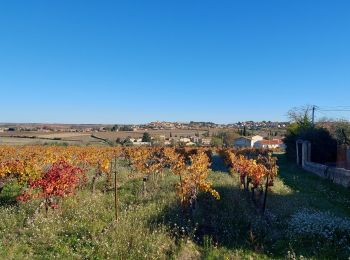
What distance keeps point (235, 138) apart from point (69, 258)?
217ft

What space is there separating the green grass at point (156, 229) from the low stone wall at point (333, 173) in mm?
4045

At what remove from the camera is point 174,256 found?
→ 7.54m

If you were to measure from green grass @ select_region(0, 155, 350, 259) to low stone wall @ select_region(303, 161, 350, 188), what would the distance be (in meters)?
4.05

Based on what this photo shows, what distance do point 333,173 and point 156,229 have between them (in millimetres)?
13357

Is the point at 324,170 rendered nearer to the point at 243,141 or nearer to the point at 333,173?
the point at 333,173

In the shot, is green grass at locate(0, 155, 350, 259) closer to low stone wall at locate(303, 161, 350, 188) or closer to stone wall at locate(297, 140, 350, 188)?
low stone wall at locate(303, 161, 350, 188)

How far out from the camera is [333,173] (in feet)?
62.6

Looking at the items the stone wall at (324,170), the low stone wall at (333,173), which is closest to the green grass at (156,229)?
the low stone wall at (333,173)

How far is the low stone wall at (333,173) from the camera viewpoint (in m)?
16.9

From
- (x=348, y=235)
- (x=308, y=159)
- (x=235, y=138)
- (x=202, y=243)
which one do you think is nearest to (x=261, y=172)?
(x=348, y=235)

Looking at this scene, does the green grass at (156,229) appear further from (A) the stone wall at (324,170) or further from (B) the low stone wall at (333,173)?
(A) the stone wall at (324,170)

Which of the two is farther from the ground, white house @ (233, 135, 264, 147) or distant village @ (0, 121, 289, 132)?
distant village @ (0, 121, 289, 132)

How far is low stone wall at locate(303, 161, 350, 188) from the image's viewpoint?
16.9 meters

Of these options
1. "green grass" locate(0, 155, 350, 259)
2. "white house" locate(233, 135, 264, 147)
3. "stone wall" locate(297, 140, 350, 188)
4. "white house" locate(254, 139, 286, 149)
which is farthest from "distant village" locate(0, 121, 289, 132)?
"green grass" locate(0, 155, 350, 259)
